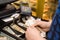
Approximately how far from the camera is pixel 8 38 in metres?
1.05

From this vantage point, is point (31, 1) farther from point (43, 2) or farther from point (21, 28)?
point (21, 28)

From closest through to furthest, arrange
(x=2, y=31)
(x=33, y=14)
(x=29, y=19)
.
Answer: (x=2, y=31) → (x=29, y=19) → (x=33, y=14)

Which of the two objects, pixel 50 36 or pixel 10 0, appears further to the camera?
pixel 10 0

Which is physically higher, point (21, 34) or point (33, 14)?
point (33, 14)

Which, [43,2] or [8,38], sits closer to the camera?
[8,38]

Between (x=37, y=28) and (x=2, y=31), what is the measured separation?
0.26m

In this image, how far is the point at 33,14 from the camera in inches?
53.9

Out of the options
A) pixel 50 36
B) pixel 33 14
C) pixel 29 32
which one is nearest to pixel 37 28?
pixel 29 32

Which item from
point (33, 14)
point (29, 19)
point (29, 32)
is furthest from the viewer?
point (33, 14)

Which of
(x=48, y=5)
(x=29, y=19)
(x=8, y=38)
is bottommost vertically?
(x=8, y=38)

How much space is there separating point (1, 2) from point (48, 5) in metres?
0.43

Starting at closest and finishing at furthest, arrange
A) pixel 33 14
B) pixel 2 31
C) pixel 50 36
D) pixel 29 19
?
pixel 50 36, pixel 2 31, pixel 29 19, pixel 33 14

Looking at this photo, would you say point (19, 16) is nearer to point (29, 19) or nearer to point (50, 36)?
point (29, 19)

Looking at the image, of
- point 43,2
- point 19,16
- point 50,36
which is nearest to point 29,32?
point 50,36
